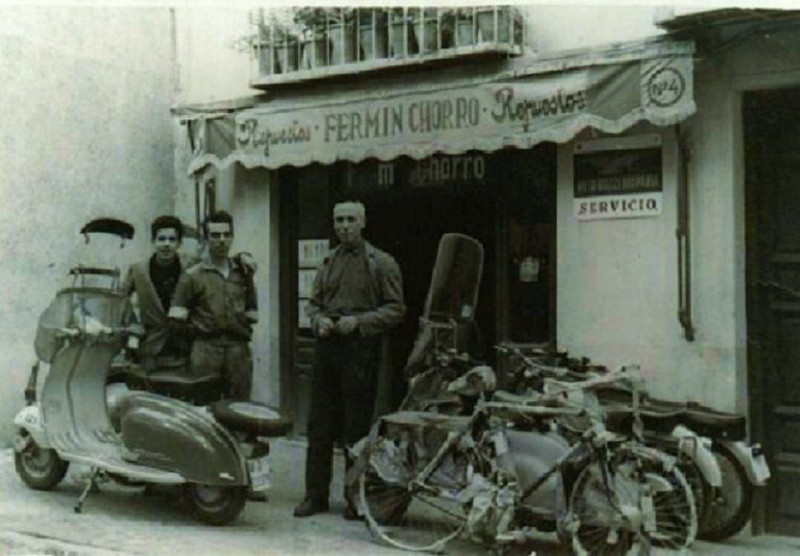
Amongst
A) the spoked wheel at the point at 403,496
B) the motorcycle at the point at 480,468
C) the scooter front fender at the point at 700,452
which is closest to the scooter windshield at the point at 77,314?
the motorcycle at the point at 480,468

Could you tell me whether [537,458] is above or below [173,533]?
above

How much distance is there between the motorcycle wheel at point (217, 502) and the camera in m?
6.20

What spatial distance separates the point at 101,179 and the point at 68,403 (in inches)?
112

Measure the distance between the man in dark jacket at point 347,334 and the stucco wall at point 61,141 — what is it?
3.03 metres

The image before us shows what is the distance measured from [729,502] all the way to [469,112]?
284 centimetres

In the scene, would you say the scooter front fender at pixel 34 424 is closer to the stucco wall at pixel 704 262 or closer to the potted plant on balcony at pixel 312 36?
the potted plant on balcony at pixel 312 36

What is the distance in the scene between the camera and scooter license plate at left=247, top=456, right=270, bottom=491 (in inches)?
243

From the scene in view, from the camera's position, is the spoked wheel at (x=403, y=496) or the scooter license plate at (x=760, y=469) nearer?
the spoked wheel at (x=403, y=496)

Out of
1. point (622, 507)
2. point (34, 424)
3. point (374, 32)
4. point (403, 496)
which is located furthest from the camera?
point (374, 32)

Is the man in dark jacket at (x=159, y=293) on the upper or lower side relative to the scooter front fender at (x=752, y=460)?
upper

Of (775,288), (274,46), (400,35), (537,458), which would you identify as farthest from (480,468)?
(274,46)

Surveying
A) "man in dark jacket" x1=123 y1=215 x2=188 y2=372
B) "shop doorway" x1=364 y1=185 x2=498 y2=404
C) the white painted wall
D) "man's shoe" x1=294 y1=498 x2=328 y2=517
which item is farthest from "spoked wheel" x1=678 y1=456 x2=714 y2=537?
the white painted wall

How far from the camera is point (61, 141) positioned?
878cm

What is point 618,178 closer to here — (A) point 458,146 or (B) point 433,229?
(A) point 458,146
